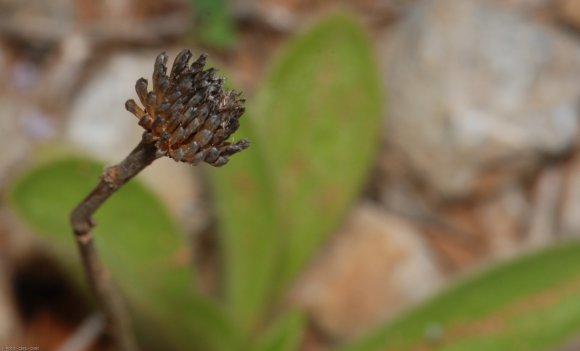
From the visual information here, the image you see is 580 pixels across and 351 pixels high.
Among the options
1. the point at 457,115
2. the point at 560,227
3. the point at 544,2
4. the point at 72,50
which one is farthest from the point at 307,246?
the point at 544,2

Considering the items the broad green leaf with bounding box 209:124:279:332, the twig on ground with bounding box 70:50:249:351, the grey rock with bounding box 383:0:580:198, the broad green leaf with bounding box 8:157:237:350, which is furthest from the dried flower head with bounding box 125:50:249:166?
the grey rock with bounding box 383:0:580:198

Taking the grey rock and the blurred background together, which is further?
the grey rock

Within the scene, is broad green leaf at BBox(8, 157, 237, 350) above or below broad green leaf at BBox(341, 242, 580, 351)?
below

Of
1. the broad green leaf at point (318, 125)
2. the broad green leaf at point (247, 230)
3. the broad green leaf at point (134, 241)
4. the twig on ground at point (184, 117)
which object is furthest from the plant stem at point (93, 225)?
the broad green leaf at point (318, 125)

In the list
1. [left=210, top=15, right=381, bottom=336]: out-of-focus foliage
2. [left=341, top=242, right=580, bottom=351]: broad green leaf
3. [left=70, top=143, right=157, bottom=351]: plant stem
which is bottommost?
[left=70, top=143, right=157, bottom=351]: plant stem

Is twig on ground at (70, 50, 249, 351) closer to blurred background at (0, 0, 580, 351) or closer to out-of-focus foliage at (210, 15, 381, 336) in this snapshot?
blurred background at (0, 0, 580, 351)

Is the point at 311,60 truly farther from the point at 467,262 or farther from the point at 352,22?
the point at 467,262

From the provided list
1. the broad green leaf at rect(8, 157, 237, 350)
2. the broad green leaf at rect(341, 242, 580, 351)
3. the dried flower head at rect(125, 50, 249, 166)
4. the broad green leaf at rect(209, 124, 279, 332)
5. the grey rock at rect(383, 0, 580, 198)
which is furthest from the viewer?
the grey rock at rect(383, 0, 580, 198)

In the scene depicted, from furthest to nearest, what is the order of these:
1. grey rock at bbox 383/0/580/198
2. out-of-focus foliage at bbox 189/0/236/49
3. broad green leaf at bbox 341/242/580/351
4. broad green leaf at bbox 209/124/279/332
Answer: out-of-focus foliage at bbox 189/0/236/49 < grey rock at bbox 383/0/580/198 < broad green leaf at bbox 209/124/279/332 < broad green leaf at bbox 341/242/580/351
